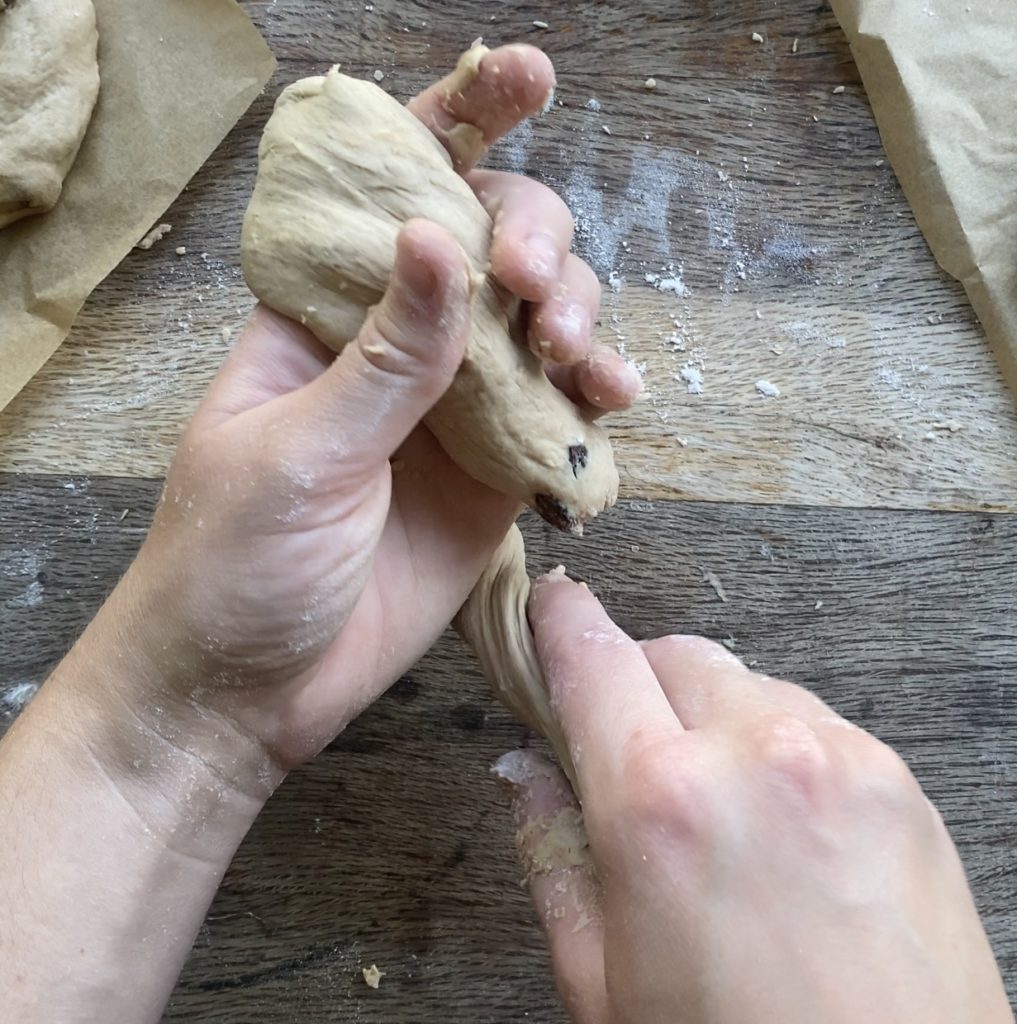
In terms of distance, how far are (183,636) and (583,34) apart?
984mm

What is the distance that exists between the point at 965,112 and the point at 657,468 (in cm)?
66

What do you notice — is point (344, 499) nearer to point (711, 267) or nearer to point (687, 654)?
point (687, 654)

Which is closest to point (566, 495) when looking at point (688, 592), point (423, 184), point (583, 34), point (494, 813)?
point (423, 184)

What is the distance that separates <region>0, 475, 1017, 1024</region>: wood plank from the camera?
3.57 ft

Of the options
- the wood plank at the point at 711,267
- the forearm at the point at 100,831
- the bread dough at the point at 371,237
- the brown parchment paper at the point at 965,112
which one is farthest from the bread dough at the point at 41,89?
the brown parchment paper at the point at 965,112

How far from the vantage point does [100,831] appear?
2.69 ft

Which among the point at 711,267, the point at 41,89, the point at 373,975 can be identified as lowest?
the point at 373,975

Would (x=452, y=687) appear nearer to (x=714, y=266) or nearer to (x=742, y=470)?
(x=742, y=470)

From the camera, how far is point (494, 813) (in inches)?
43.8

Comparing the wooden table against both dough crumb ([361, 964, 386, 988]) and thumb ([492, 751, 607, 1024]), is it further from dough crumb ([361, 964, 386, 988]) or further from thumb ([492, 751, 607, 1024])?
thumb ([492, 751, 607, 1024])

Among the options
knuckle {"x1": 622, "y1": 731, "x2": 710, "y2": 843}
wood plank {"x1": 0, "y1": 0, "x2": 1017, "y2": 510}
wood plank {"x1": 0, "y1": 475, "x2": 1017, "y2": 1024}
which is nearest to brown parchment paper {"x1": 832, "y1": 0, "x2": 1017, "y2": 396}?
wood plank {"x1": 0, "y1": 0, "x2": 1017, "y2": 510}

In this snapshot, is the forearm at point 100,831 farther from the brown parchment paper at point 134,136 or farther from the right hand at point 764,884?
the brown parchment paper at point 134,136

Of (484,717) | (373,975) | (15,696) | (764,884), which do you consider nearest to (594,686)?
(764,884)

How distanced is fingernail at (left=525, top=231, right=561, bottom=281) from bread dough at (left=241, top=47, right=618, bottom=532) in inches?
1.7
